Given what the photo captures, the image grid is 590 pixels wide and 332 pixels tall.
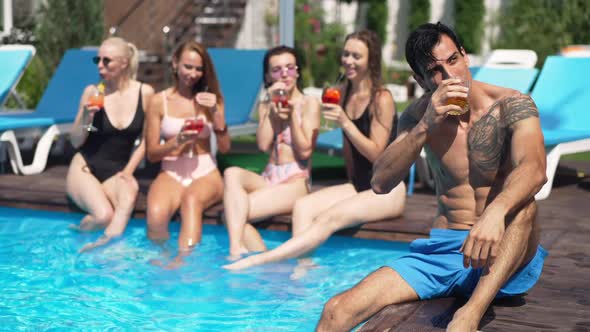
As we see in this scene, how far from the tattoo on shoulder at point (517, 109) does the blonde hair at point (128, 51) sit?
3910mm

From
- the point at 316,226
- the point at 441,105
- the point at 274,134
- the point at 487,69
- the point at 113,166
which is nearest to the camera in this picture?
the point at 441,105

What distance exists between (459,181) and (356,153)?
2202 millimetres

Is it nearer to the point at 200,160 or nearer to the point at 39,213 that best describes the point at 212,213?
the point at 200,160

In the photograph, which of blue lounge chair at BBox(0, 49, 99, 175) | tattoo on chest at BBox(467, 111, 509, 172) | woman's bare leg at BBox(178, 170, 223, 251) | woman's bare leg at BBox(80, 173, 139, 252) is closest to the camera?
tattoo on chest at BBox(467, 111, 509, 172)

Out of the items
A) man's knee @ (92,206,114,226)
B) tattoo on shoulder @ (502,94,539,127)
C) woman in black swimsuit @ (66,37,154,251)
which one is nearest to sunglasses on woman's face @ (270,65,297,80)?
woman in black swimsuit @ (66,37,154,251)

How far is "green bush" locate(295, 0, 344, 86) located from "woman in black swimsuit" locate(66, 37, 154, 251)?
39.3ft

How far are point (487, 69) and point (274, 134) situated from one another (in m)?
2.97

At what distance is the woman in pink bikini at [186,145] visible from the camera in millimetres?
6414

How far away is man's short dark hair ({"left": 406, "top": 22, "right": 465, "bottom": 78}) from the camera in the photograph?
361 cm

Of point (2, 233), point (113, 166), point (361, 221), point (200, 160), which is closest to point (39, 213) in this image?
point (2, 233)

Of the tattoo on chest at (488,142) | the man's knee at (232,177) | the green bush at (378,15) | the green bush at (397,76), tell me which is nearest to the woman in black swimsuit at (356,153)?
the man's knee at (232,177)

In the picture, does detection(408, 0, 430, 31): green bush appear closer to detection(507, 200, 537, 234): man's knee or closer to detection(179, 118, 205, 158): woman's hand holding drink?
detection(179, 118, 205, 158): woman's hand holding drink

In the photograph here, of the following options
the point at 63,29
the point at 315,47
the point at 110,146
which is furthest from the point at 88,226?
the point at 315,47

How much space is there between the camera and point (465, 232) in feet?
12.8
